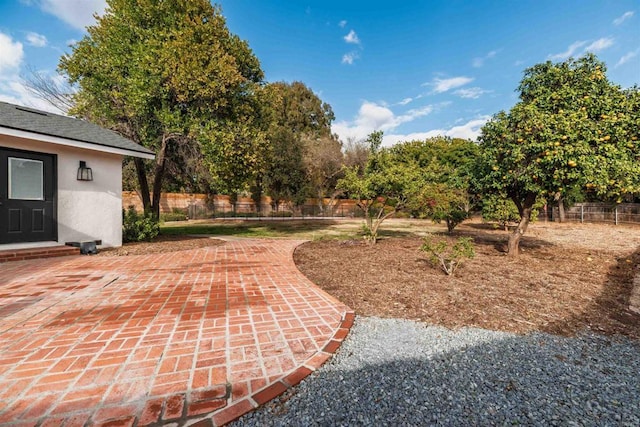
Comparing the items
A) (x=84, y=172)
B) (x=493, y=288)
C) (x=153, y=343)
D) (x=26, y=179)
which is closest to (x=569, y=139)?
(x=493, y=288)

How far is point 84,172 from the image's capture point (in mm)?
6691

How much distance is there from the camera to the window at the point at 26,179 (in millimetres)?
5840

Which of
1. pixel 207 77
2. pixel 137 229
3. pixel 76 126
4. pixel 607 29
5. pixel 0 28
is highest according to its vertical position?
pixel 0 28

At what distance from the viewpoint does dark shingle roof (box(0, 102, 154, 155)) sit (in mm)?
5738

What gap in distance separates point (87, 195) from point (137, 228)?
5.15 ft

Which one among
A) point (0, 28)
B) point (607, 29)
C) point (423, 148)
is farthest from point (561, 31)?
A: point (423, 148)

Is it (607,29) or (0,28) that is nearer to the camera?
(607,29)

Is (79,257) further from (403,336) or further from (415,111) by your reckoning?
(415,111)

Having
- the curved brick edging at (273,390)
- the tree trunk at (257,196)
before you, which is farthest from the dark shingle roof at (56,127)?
the tree trunk at (257,196)

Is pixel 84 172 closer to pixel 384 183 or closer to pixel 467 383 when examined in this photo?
pixel 384 183

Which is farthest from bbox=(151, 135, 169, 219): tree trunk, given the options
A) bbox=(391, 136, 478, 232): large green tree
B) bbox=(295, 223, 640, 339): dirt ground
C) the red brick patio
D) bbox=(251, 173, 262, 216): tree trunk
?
bbox=(251, 173, 262, 216): tree trunk

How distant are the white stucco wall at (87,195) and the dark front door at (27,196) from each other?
0.14 m

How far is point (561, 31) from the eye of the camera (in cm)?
854

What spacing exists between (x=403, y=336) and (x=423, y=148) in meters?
32.6
